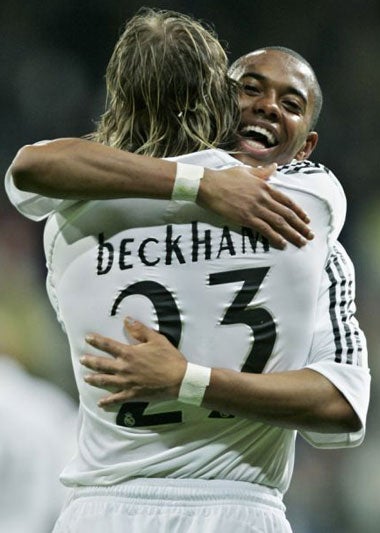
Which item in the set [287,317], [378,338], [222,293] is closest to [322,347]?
[287,317]

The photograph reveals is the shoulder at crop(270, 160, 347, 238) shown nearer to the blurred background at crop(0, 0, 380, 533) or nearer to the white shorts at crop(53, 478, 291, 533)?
the white shorts at crop(53, 478, 291, 533)

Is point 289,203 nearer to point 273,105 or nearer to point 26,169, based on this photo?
point 26,169

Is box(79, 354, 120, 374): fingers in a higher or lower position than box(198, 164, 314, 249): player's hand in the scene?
lower

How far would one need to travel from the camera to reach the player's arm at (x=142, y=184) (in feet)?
5.57

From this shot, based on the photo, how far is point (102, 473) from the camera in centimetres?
172

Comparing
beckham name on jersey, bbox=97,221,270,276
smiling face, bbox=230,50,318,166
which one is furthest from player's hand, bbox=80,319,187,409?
smiling face, bbox=230,50,318,166

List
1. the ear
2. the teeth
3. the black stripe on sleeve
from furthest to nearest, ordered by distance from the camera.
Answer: the ear < the teeth < the black stripe on sleeve

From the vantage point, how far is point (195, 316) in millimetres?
1696

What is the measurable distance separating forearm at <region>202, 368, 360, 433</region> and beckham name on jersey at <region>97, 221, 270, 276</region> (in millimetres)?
199

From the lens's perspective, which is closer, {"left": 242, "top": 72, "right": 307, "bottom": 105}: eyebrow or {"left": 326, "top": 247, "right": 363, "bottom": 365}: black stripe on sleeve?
{"left": 326, "top": 247, "right": 363, "bottom": 365}: black stripe on sleeve

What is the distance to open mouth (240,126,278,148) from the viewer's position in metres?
2.41

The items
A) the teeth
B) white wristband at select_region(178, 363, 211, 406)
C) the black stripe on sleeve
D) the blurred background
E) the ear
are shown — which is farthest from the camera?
the blurred background

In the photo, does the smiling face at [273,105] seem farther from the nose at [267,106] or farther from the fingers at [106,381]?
the fingers at [106,381]

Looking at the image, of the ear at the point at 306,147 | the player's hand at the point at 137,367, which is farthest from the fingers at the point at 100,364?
the ear at the point at 306,147
